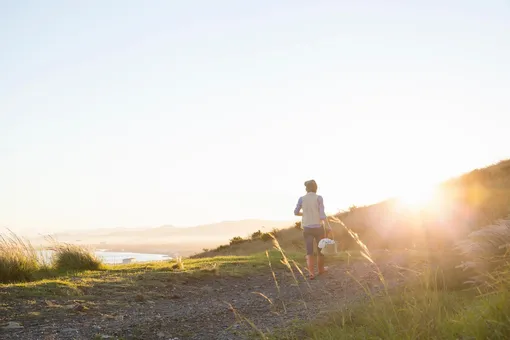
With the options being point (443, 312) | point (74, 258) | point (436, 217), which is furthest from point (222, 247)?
point (443, 312)

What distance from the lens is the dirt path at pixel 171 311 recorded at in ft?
23.4

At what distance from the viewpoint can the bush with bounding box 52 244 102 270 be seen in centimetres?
1469

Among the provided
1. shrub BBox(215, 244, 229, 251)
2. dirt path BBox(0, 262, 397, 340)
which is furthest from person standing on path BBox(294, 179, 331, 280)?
shrub BBox(215, 244, 229, 251)

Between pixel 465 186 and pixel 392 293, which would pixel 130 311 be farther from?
pixel 465 186

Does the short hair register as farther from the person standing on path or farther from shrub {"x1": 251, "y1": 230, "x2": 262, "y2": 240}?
shrub {"x1": 251, "y1": 230, "x2": 262, "y2": 240}

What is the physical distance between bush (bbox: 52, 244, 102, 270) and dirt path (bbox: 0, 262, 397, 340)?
3.81m

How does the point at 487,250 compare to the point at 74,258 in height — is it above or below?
below

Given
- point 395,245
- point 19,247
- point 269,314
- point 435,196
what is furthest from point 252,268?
point 435,196

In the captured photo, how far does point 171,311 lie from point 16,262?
210 inches

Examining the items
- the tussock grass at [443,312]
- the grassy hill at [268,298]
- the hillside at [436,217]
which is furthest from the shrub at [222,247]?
the tussock grass at [443,312]

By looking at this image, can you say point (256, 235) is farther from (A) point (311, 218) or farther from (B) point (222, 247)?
(A) point (311, 218)

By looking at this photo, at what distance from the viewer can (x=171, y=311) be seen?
9062mm

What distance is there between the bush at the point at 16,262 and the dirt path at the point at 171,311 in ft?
8.01

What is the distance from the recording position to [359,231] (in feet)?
97.1
